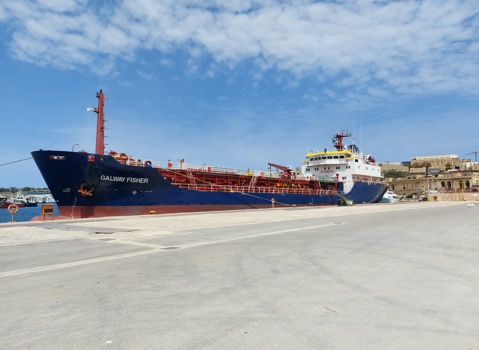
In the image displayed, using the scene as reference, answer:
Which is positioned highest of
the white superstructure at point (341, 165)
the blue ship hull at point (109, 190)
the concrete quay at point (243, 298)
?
the white superstructure at point (341, 165)

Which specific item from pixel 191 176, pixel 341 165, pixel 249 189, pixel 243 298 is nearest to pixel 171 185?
pixel 191 176

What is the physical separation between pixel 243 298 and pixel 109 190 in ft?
65.5

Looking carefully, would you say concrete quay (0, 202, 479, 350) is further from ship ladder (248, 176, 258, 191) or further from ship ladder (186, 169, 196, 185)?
ship ladder (248, 176, 258, 191)

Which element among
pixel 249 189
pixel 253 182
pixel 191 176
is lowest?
pixel 249 189

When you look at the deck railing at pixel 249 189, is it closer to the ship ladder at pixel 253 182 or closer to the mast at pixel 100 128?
the ship ladder at pixel 253 182

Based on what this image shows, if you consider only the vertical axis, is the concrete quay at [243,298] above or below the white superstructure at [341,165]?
below

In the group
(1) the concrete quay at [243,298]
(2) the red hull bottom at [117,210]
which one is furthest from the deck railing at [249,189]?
(1) the concrete quay at [243,298]

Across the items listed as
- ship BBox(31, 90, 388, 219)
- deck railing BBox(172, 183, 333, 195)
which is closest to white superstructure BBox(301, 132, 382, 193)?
ship BBox(31, 90, 388, 219)

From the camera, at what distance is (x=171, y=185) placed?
25.7 m

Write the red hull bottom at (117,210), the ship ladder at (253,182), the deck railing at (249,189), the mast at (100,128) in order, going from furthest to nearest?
the ship ladder at (253,182) < the deck railing at (249,189) < the mast at (100,128) < the red hull bottom at (117,210)

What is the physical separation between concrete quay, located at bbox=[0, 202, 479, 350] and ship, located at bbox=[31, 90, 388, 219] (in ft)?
45.0

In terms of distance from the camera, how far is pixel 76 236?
38.8 ft

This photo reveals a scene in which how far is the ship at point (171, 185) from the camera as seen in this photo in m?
21.1

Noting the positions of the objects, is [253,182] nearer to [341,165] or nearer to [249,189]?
[249,189]
